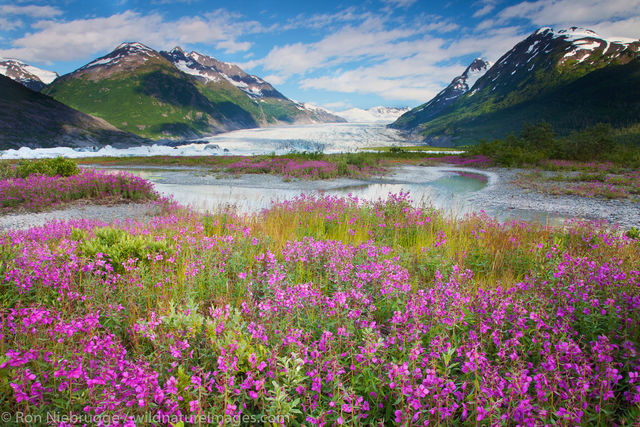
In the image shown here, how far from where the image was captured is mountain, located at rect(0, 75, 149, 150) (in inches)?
2458

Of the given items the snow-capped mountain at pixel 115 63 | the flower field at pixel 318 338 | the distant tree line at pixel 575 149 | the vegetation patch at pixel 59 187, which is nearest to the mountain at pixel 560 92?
the distant tree line at pixel 575 149

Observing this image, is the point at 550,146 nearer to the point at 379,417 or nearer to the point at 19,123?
the point at 379,417

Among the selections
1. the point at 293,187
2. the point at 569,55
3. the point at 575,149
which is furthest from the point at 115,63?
the point at 569,55

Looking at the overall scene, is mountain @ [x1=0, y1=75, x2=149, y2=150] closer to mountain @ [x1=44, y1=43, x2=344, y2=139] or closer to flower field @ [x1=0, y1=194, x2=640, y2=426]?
mountain @ [x1=44, y1=43, x2=344, y2=139]

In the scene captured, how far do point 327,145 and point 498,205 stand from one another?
259 ft

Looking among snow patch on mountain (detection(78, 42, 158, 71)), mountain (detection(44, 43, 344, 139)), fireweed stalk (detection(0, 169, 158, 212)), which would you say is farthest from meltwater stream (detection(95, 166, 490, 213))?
snow patch on mountain (detection(78, 42, 158, 71))

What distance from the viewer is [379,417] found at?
228 cm

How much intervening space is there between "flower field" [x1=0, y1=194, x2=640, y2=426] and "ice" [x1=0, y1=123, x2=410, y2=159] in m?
55.7

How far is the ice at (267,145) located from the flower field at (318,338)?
55672mm

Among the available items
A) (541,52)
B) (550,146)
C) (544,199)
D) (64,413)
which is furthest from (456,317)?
(541,52)

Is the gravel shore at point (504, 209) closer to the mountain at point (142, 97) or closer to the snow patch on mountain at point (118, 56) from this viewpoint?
the mountain at point (142, 97)

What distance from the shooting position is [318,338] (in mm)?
2895

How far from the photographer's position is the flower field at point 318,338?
6.29 ft

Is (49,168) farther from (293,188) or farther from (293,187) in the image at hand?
(293,187)
